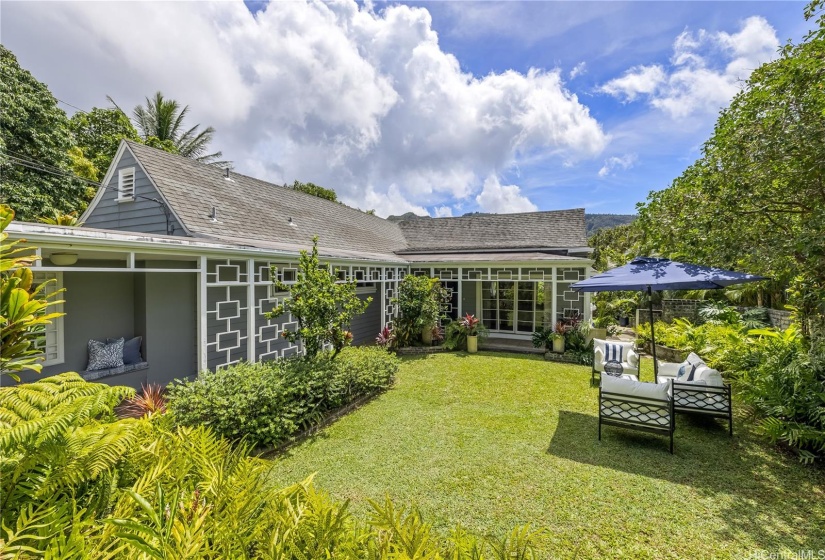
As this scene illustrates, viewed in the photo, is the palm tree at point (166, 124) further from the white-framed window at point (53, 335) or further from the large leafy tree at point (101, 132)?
the white-framed window at point (53, 335)

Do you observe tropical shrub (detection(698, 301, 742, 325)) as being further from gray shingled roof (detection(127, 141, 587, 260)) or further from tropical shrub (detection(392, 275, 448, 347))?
tropical shrub (detection(392, 275, 448, 347))

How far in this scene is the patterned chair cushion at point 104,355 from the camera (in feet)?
22.5

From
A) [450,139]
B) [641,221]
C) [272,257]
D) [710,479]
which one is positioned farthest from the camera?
[450,139]

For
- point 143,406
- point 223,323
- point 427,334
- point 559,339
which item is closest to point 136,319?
point 223,323

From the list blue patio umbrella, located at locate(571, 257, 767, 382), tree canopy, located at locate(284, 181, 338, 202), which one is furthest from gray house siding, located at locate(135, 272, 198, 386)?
tree canopy, located at locate(284, 181, 338, 202)

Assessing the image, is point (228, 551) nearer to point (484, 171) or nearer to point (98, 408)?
point (98, 408)

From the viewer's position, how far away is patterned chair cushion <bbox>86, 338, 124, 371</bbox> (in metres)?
6.84

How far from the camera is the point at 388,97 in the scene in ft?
45.5

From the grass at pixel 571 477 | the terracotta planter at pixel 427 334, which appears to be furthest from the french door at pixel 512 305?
the grass at pixel 571 477

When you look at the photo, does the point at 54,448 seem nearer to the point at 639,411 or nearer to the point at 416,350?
the point at 639,411

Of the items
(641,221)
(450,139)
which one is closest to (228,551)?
(641,221)

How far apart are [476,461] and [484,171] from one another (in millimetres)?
16192

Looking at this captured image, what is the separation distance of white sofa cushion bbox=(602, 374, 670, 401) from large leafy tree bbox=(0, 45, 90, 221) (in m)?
19.9

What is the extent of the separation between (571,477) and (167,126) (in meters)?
28.8
